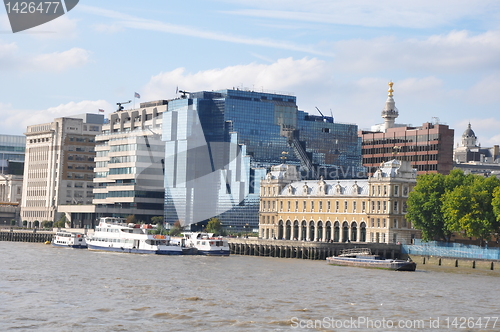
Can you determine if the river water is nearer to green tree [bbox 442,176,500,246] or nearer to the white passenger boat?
green tree [bbox 442,176,500,246]

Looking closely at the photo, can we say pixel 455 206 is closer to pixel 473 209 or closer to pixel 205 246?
pixel 473 209

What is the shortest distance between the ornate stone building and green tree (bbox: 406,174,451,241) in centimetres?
889

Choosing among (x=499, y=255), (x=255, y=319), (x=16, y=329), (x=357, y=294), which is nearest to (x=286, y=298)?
(x=357, y=294)

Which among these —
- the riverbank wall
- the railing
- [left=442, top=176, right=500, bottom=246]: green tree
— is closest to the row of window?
the railing

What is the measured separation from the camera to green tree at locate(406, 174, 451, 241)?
Answer: 145 m

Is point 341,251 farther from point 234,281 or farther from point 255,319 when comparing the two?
point 255,319

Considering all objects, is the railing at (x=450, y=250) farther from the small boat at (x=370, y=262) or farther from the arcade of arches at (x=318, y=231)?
the arcade of arches at (x=318, y=231)

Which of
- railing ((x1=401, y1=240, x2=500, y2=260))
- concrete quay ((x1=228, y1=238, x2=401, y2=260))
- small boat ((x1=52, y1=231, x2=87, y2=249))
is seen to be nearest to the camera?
railing ((x1=401, y1=240, x2=500, y2=260))

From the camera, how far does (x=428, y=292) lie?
86688 millimetres

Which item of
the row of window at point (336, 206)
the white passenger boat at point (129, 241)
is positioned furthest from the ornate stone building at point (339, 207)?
the white passenger boat at point (129, 241)

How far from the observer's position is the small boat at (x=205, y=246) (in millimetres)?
152375

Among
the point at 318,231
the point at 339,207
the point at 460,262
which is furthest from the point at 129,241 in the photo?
the point at 460,262

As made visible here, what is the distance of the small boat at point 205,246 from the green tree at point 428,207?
1229 inches

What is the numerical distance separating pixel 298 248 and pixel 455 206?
29.3 m
